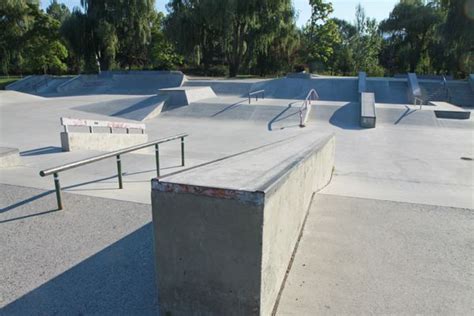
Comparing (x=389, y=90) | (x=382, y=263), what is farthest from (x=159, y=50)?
(x=382, y=263)

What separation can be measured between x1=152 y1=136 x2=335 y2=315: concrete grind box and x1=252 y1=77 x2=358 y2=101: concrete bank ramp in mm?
18303

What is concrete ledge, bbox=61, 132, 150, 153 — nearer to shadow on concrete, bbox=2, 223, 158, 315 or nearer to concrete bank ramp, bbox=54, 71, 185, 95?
shadow on concrete, bbox=2, 223, 158, 315

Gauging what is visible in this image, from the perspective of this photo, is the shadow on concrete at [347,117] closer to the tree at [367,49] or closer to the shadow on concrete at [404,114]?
the shadow on concrete at [404,114]

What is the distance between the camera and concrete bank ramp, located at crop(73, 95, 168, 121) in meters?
15.0

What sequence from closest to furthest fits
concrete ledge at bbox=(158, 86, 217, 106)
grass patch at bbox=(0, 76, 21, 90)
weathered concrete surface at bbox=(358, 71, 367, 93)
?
concrete ledge at bbox=(158, 86, 217, 106), weathered concrete surface at bbox=(358, 71, 367, 93), grass patch at bbox=(0, 76, 21, 90)

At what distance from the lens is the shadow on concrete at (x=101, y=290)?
233cm

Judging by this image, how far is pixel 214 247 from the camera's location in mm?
1970

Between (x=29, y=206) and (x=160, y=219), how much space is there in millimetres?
2870

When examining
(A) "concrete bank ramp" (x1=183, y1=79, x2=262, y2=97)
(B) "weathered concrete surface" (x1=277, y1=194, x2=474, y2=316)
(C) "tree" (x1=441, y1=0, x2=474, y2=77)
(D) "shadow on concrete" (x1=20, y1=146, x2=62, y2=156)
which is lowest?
(B) "weathered concrete surface" (x1=277, y1=194, x2=474, y2=316)

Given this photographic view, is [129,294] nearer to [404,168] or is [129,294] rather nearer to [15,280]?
[15,280]

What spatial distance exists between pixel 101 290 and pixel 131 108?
573 inches

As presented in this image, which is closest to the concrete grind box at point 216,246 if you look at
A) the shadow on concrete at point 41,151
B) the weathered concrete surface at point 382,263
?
the weathered concrete surface at point 382,263

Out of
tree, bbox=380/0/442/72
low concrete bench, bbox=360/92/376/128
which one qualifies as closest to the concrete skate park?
low concrete bench, bbox=360/92/376/128

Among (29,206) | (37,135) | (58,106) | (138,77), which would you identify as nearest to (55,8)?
(138,77)
